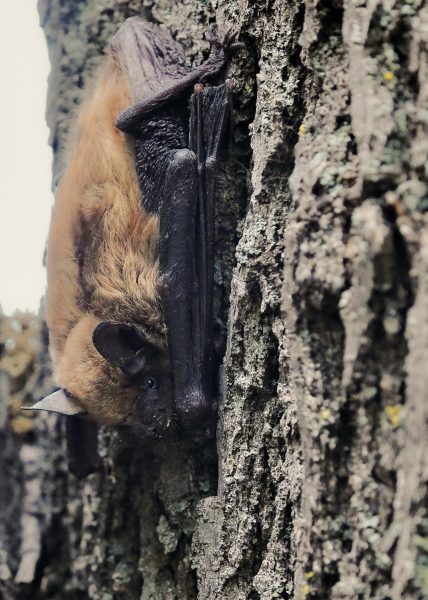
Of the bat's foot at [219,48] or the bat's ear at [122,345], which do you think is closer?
the bat's foot at [219,48]

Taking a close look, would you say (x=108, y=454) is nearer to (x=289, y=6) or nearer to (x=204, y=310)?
(x=204, y=310)

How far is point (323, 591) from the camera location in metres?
2.52

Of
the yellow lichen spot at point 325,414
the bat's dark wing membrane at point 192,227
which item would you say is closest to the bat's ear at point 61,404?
the bat's dark wing membrane at point 192,227

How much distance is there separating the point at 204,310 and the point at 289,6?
1.59 metres

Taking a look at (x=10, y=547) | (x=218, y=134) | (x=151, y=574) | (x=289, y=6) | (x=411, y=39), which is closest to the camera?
(x=411, y=39)

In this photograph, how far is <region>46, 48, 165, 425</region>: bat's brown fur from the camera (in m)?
4.33

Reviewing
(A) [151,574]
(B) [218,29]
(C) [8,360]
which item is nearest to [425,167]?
(B) [218,29]

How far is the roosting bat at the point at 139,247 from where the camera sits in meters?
3.95

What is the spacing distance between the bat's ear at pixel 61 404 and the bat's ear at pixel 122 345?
381 mm

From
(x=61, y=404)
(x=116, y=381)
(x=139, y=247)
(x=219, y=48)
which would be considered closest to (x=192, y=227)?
(x=139, y=247)

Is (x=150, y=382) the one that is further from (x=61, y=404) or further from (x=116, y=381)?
(x=61, y=404)

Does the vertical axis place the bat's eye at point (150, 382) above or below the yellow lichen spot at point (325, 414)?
above

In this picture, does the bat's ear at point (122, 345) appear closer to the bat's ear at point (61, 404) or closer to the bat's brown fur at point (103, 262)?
the bat's brown fur at point (103, 262)

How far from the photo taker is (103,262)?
4375 mm
